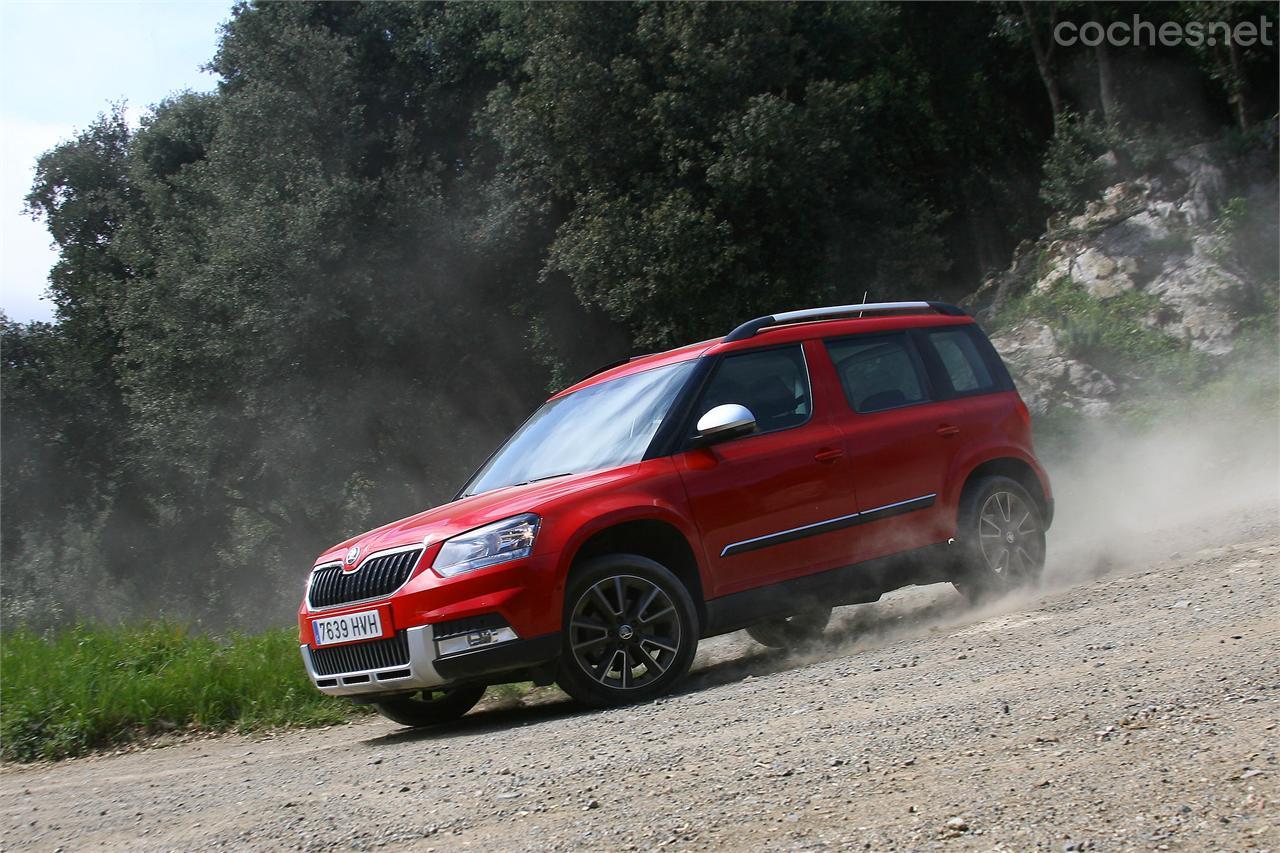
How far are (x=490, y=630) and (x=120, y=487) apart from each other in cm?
2875

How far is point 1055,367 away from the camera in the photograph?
1927 centimetres

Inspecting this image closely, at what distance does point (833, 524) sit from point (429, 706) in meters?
2.57

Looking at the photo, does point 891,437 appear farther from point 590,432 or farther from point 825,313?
point 590,432

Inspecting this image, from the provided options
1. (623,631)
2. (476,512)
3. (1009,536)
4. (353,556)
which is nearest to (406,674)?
(353,556)

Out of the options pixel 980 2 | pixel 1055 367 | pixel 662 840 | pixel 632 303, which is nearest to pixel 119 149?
pixel 632 303

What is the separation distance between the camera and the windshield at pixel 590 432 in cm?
702

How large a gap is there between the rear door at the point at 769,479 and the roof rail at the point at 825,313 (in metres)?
0.13

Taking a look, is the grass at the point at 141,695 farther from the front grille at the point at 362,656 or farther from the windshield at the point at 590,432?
the windshield at the point at 590,432

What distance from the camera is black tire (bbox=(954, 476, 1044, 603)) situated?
7930 mm

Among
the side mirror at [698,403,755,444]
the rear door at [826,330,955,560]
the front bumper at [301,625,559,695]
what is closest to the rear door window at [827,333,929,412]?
the rear door at [826,330,955,560]

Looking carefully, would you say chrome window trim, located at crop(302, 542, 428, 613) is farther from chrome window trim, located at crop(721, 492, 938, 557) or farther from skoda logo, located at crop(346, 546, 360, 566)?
chrome window trim, located at crop(721, 492, 938, 557)

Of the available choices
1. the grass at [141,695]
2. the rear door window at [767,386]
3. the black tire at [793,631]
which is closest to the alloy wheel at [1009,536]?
the black tire at [793,631]

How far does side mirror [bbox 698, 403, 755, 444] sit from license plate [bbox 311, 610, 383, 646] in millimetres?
1954

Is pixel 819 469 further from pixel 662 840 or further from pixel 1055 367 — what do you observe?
pixel 1055 367
